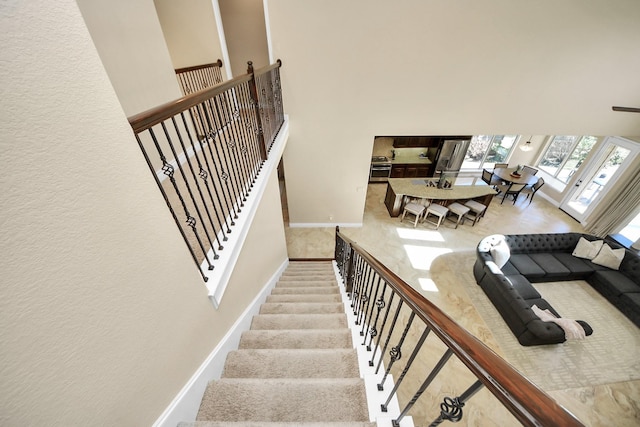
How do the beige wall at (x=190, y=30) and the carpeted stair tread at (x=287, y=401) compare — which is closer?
the carpeted stair tread at (x=287, y=401)

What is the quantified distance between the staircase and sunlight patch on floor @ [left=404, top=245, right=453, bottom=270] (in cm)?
299

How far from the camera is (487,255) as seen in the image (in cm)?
416

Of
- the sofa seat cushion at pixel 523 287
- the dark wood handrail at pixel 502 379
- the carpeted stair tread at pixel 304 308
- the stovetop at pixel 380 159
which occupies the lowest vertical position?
the sofa seat cushion at pixel 523 287

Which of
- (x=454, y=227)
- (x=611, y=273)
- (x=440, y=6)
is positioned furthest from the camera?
(x=454, y=227)

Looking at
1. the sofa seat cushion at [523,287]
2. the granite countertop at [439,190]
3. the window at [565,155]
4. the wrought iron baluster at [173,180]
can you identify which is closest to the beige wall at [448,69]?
the granite countertop at [439,190]

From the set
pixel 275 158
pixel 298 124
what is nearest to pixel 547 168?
pixel 298 124

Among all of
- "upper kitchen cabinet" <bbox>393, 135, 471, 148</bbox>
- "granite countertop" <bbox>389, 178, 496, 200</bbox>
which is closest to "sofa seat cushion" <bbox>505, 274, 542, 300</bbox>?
"granite countertop" <bbox>389, 178, 496, 200</bbox>

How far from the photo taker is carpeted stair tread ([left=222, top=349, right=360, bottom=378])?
163 centimetres

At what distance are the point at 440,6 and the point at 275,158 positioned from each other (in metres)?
3.32

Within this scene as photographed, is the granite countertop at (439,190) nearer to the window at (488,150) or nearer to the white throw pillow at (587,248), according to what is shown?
the white throw pillow at (587,248)

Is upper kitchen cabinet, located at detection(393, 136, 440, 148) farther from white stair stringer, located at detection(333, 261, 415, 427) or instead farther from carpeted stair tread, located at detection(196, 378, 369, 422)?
carpeted stair tread, located at detection(196, 378, 369, 422)

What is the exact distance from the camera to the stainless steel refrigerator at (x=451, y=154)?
7.22m

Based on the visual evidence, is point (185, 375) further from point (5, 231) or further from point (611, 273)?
point (611, 273)

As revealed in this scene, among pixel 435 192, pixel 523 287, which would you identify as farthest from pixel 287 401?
pixel 435 192
